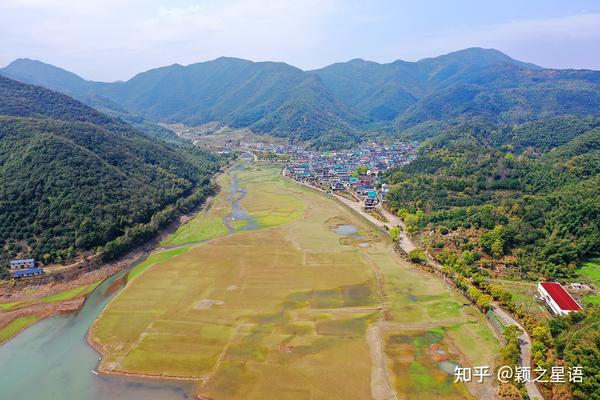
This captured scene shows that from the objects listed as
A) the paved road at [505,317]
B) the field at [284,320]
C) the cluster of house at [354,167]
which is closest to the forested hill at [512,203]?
the paved road at [505,317]

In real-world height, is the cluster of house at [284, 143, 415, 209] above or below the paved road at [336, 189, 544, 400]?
above

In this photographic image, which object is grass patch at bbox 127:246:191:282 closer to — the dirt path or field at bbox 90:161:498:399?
field at bbox 90:161:498:399

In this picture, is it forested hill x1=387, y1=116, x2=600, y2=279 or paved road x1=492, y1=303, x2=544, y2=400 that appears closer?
paved road x1=492, y1=303, x2=544, y2=400

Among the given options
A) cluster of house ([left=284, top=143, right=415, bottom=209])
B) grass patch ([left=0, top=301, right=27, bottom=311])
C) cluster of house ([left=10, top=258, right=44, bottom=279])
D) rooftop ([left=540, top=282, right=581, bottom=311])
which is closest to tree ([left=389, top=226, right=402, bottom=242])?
cluster of house ([left=284, top=143, right=415, bottom=209])

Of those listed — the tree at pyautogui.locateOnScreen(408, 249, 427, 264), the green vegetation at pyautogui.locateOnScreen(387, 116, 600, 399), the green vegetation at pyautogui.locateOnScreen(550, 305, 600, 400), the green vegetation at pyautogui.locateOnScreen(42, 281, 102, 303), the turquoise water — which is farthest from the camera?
the tree at pyautogui.locateOnScreen(408, 249, 427, 264)

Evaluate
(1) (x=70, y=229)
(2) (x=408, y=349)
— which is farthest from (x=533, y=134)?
(1) (x=70, y=229)

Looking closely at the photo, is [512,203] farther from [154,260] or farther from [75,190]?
[75,190]
